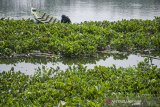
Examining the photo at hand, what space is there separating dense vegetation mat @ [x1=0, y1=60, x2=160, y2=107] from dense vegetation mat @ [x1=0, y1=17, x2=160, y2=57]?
3.00m

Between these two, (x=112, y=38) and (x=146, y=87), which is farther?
(x=112, y=38)

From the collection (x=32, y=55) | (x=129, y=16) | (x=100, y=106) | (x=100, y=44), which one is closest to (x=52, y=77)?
(x=100, y=106)

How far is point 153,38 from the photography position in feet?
47.5

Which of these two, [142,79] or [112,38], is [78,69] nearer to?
[142,79]

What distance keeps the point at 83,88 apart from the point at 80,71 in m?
1.53

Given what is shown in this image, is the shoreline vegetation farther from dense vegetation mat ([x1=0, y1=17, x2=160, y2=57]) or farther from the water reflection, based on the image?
the water reflection

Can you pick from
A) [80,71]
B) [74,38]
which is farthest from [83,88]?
[74,38]

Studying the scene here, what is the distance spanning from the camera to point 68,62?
12.6 m

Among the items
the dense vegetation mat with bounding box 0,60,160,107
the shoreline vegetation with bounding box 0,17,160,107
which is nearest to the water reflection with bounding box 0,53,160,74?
the shoreline vegetation with bounding box 0,17,160,107

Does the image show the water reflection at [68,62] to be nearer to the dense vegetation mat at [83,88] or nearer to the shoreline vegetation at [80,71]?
the shoreline vegetation at [80,71]

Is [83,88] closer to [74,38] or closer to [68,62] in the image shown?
[68,62]

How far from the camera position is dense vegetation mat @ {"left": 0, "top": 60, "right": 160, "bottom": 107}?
7.83m

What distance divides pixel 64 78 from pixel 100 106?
2.15m

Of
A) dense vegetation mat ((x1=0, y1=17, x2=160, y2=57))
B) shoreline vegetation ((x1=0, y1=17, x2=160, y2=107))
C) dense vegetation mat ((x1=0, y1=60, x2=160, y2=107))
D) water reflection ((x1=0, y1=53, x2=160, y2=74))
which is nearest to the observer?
dense vegetation mat ((x1=0, y1=60, x2=160, y2=107))
